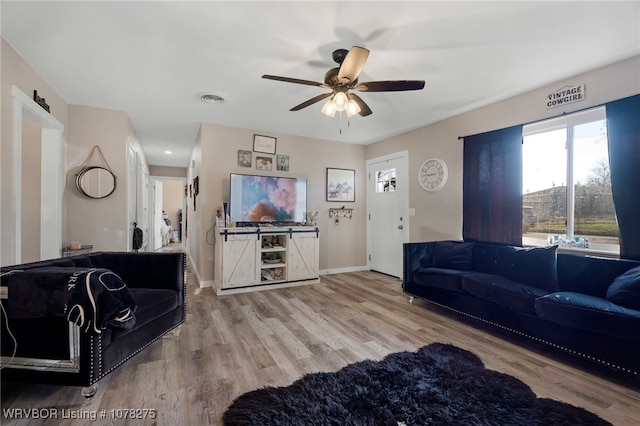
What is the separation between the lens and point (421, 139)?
168 inches

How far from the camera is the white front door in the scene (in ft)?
15.1

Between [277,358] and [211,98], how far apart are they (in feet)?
9.56

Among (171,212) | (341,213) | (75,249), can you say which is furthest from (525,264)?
(171,212)

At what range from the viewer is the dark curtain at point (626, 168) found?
2221 millimetres

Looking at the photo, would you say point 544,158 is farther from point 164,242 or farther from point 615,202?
point 164,242

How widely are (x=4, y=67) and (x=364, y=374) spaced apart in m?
3.60

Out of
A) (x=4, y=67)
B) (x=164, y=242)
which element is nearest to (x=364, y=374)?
(x=4, y=67)

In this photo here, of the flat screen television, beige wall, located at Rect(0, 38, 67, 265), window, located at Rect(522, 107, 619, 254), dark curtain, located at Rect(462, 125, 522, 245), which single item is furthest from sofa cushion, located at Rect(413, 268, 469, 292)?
beige wall, located at Rect(0, 38, 67, 265)

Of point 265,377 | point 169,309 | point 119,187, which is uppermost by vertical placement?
point 119,187

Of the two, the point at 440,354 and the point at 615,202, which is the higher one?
the point at 615,202

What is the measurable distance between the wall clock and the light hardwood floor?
1.69m

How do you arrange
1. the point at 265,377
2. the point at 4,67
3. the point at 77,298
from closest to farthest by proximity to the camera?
1. the point at 77,298
2. the point at 265,377
3. the point at 4,67

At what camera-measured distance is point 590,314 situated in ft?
6.28

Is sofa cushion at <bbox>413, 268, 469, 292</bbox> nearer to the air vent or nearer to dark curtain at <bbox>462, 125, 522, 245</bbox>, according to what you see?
dark curtain at <bbox>462, 125, 522, 245</bbox>
